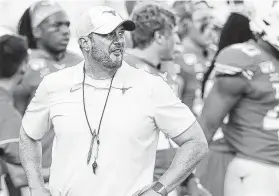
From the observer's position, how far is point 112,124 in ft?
13.7

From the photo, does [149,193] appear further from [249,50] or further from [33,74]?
[33,74]

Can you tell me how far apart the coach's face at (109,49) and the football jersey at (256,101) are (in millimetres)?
1128

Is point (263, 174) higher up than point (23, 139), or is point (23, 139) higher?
point (23, 139)

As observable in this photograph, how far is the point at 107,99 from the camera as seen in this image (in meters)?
4.23

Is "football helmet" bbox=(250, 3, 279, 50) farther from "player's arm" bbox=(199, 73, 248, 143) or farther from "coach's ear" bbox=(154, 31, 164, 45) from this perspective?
"coach's ear" bbox=(154, 31, 164, 45)

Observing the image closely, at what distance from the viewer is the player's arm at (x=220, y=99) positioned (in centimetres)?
525

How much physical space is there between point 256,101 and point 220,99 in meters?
0.21

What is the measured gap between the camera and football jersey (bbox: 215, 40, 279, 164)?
5238 millimetres

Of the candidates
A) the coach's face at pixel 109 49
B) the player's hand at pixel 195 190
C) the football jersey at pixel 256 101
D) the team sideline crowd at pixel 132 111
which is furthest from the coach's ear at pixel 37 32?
the coach's face at pixel 109 49

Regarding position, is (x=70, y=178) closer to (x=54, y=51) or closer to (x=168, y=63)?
(x=168, y=63)

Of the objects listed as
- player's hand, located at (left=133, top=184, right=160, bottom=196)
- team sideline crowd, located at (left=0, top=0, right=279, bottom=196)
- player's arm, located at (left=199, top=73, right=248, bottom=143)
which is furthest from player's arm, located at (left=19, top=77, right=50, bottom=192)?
player's arm, located at (left=199, top=73, right=248, bottom=143)

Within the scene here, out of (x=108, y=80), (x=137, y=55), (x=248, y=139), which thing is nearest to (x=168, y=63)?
(x=137, y=55)

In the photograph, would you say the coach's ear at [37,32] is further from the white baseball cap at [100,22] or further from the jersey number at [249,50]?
the white baseball cap at [100,22]

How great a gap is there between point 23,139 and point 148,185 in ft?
2.41
